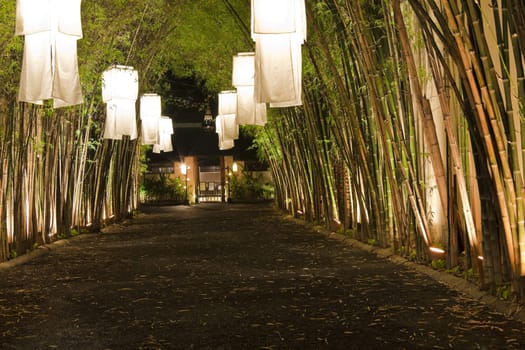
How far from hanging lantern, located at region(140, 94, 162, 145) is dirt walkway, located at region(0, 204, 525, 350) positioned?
12.3ft

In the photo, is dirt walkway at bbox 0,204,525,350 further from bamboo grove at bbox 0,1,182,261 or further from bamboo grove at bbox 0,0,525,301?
bamboo grove at bbox 0,1,182,261

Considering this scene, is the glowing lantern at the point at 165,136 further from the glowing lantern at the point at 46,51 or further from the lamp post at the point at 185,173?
the lamp post at the point at 185,173

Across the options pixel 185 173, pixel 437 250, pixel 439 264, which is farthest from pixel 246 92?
pixel 185 173

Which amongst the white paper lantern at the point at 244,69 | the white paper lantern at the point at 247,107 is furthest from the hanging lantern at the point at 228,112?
the white paper lantern at the point at 247,107

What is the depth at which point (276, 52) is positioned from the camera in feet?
19.1

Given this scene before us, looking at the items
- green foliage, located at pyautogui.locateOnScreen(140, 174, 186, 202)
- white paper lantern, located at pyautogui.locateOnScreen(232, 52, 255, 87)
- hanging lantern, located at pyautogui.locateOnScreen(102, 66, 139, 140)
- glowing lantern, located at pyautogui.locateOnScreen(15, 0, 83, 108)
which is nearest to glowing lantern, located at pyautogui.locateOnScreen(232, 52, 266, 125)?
white paper lantern, located at pyautogui.locateOnScreen(232, 52, 255, 87)

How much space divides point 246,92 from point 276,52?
3412 millimetres

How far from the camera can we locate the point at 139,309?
480cm

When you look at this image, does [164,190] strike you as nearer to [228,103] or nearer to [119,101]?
[228,103]

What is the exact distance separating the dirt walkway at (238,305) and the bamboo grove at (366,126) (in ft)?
1.65

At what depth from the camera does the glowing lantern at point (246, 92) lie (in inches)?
359

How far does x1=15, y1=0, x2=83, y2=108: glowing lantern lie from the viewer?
5500 millimetres

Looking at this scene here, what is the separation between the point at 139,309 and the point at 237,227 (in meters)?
8.48

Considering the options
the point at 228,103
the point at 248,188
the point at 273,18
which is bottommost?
the point at 248,188
